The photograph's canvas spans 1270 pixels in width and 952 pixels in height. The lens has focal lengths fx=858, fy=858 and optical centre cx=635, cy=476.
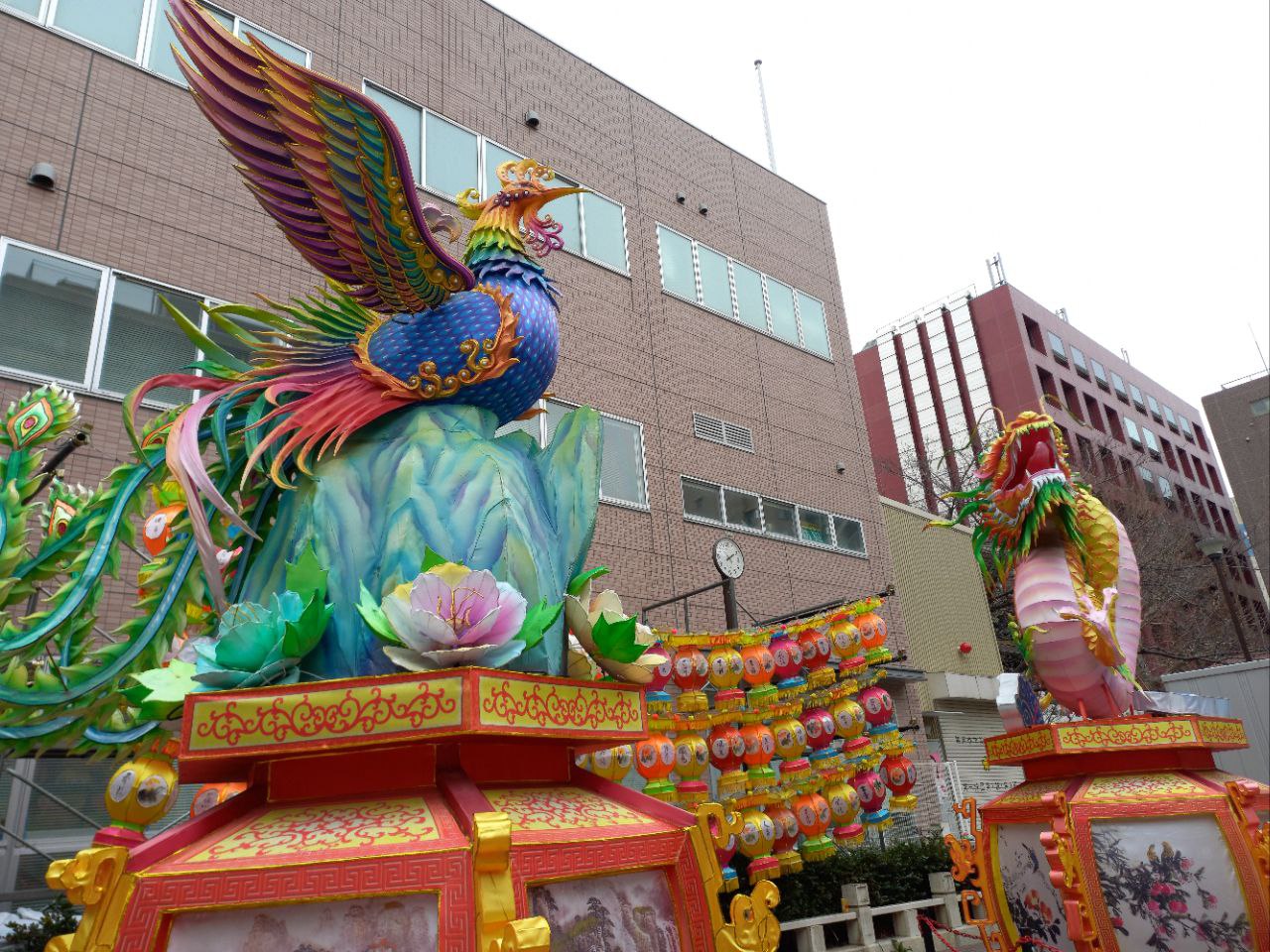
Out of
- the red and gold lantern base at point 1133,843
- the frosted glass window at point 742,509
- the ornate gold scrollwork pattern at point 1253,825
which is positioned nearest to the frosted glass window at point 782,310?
the frosted glass window at point 742,509

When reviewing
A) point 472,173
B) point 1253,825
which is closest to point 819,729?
point 1253,825

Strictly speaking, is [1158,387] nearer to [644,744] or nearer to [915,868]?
[915,868]

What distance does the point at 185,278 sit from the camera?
29.0 ft

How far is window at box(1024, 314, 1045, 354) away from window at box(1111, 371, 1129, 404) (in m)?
6.41

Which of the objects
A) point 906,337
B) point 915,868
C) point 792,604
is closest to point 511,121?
point 792,604

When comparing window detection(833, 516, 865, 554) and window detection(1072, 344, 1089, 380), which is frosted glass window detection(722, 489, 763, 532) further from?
window detection(1072, 344, 1089, 380)

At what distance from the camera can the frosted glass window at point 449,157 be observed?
11.4 metres

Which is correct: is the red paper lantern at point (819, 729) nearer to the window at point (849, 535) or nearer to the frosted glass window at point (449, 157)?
the window at point (849, 535)

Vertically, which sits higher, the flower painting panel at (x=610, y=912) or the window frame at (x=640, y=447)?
the window frame at (x=640, y=447)

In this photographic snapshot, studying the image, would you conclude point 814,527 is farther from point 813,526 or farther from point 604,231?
point 604,231

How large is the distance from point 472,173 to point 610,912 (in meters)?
11.2

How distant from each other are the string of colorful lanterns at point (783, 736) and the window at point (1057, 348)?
1263 inches

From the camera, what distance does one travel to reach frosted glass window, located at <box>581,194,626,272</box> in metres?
13.1

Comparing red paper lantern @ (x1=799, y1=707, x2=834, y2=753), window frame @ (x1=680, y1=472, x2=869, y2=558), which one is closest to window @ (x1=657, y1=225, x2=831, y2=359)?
window frame @ (x1=680, y1=472, x2=869, y2=558)
